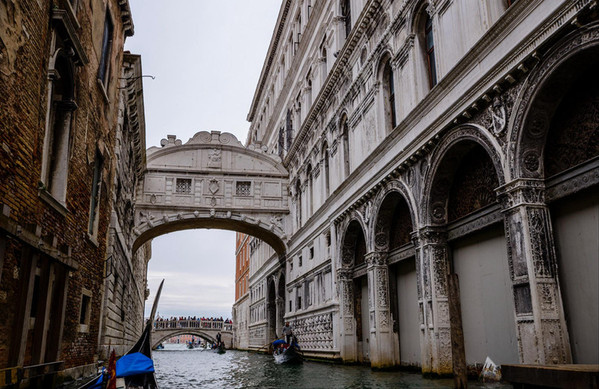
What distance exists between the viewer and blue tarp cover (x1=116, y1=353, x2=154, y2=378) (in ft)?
19.5

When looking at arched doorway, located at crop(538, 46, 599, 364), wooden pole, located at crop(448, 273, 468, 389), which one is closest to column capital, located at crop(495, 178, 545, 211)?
arched doorway, located at crop(538, 46, 599, 364)

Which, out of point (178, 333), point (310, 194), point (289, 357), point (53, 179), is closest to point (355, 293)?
point (289, 357)

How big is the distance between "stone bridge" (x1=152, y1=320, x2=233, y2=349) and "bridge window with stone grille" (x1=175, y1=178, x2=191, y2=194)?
80.5 ft

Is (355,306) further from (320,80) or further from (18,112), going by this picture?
(18,112)

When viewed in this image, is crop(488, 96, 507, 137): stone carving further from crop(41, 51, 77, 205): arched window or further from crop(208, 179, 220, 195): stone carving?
crop(208, 179, 220, 195): stone carving

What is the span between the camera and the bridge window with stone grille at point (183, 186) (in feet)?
68.3

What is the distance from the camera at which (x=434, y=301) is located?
9.39 metres

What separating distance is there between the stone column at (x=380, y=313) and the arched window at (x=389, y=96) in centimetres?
298

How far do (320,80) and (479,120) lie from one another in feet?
33.8

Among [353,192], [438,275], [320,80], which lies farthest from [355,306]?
[320,80]

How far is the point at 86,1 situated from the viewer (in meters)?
8.48

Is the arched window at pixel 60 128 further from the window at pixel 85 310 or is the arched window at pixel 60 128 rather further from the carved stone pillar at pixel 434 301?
the carved stone pillar at pixel 434 301

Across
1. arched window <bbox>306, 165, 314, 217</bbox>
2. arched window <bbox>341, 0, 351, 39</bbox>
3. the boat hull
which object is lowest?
the boat hull

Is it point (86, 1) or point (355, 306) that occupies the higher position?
point (86, 1)
